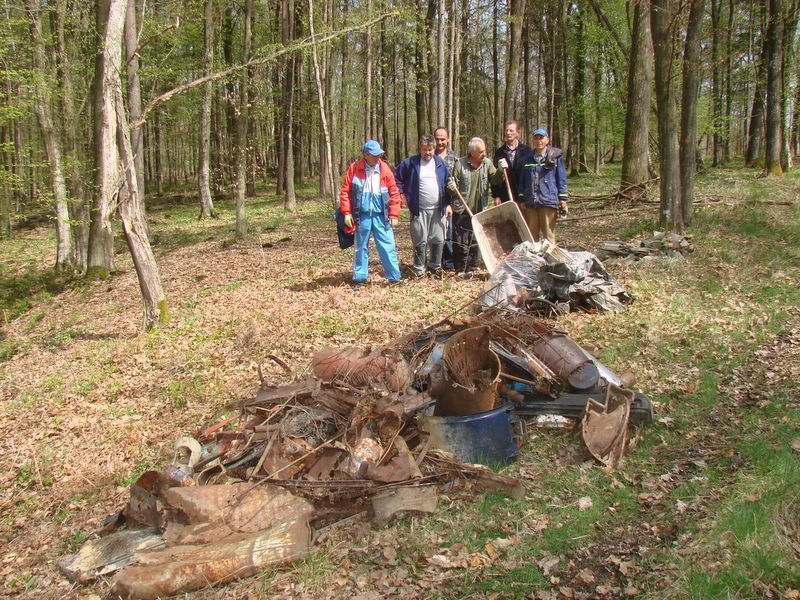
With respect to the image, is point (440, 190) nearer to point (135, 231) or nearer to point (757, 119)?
point (135, 231)

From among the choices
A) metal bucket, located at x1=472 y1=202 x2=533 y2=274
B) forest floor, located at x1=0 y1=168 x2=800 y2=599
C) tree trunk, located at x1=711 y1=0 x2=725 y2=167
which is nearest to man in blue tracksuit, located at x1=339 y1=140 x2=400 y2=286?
forest floor, located at x1=0 y1=168 x2=800 y2=599

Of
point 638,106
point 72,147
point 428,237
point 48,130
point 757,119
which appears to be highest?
point 757,119

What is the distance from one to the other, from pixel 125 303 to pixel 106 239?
13.0 feet

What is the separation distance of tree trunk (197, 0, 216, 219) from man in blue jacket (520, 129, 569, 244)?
35.5 ft

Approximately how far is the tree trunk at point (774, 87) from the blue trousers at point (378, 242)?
13937mm

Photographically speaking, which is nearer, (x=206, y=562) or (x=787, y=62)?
(x=206, y=562)

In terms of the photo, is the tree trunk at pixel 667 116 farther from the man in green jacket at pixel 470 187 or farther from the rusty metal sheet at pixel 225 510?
the rusty metal sheet at pixel 225 510

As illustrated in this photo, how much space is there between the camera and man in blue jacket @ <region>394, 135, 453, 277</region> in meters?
8.84

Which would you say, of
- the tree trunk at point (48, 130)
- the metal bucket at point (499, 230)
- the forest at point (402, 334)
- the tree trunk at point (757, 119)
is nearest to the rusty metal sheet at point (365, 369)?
the forest at point (402, 334)

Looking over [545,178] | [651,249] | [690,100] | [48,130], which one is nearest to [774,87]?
[690,100]

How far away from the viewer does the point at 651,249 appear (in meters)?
9.16

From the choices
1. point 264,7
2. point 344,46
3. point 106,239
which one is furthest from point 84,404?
point 344,46

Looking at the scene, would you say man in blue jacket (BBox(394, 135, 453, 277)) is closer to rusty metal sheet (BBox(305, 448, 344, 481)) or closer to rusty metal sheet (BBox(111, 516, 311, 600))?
rusty metal sheet (BBox(305, 448, 344, 481))

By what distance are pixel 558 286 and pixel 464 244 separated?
2529 mm
